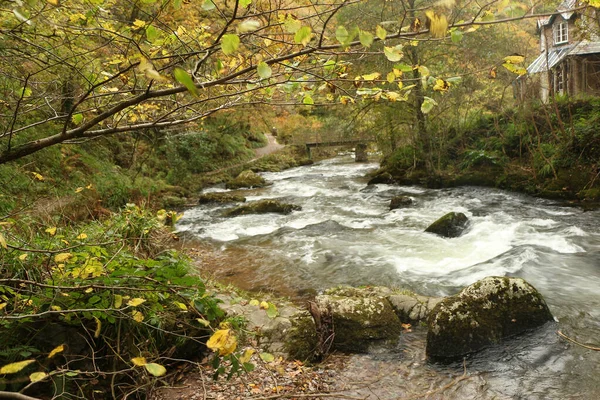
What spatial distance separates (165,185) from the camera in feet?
51.4

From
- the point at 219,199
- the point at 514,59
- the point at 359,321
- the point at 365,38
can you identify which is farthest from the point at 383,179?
the point at 365,38

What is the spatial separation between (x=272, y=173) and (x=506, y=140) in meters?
13.3

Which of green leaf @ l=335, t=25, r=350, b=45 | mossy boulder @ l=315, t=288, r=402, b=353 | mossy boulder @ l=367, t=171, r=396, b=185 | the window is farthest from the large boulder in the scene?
the window

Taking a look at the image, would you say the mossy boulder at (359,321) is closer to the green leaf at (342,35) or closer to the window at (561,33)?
the green leaf at (342,35)

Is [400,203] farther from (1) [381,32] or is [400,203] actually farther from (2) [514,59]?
(1) [381,32]

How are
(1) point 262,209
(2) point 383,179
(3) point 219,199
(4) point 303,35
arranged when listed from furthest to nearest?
(2) point 383,179, (3) point 219,199, (1) point 262,209, (4) point 303,35

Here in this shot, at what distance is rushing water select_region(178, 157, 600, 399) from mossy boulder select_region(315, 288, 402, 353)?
0.64 feet

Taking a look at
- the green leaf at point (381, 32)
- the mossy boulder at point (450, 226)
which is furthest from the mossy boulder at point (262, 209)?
the green leaf at point (381, 32)

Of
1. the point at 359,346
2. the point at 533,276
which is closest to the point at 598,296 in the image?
the point at 533,276

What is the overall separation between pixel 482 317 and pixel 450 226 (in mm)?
5078

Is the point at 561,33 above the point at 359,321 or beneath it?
above

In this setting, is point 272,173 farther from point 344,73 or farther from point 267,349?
point 344,73

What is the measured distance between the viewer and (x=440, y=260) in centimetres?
772

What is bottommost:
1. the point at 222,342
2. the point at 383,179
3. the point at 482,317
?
the point at 482,317
